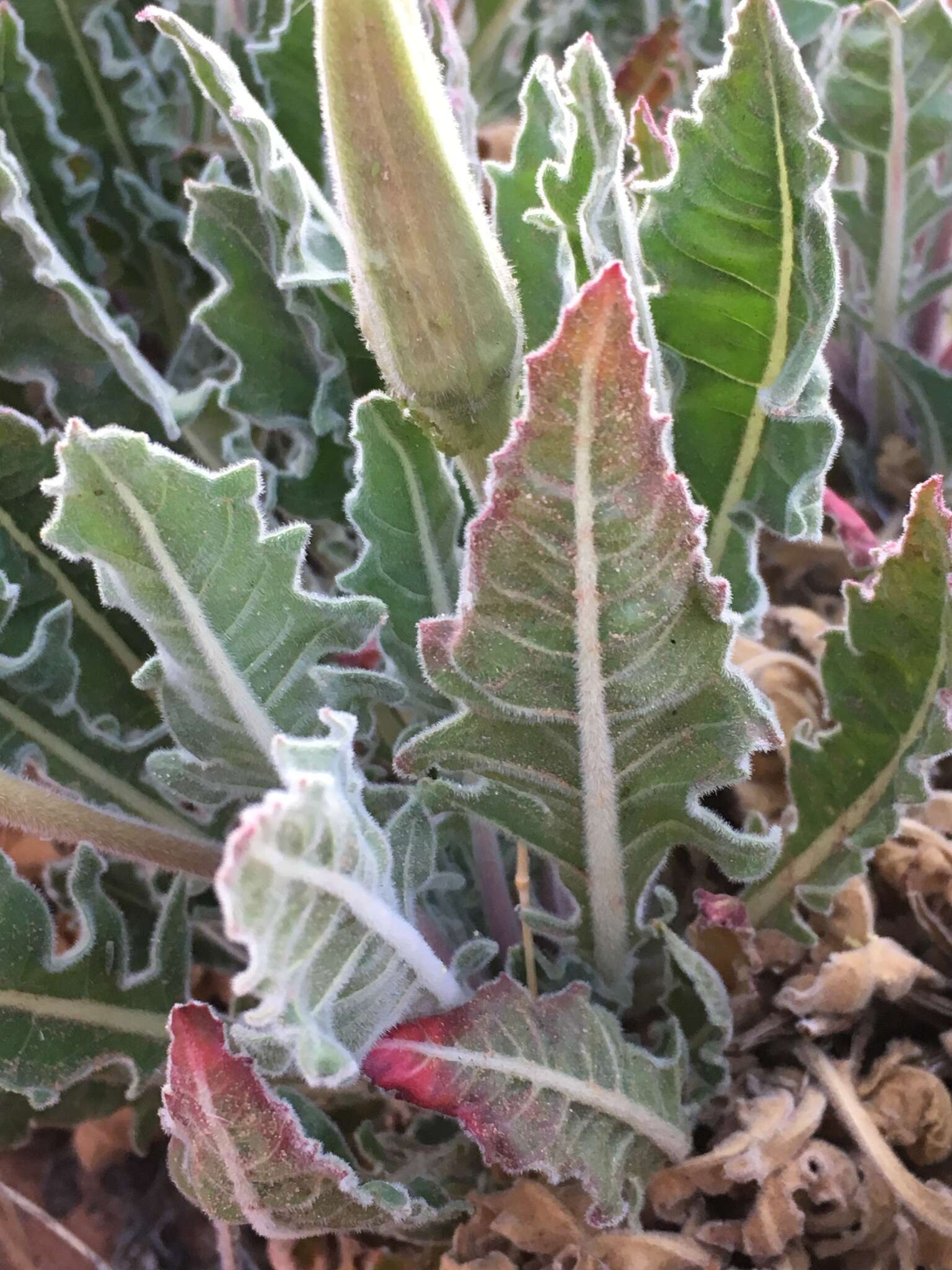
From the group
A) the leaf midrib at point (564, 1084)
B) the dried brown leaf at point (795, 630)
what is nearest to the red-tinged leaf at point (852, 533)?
the dried brown leaf at point (795, 630)

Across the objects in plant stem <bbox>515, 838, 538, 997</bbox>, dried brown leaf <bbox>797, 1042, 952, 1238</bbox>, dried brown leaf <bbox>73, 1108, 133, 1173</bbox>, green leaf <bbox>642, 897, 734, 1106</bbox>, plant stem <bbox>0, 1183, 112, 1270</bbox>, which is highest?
plant stem <bbox>515, 838, 538, 997</bbox>

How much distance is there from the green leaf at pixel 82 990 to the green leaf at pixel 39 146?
0.48 metres

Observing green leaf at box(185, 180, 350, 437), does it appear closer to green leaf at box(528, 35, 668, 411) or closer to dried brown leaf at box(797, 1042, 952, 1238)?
green leaf at box(528, 35, 668, 411)

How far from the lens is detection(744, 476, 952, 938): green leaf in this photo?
54 centimetres

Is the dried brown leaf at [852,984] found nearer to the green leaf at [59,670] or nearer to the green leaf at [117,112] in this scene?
the green leaf at [59,670]

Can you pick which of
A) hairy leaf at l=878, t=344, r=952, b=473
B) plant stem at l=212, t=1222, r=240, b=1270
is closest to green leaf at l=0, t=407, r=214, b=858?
plant stem at l=212, t=1222, r=240, b=1270

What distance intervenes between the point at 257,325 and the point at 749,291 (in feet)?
1.06

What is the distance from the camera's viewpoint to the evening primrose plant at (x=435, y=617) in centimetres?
43

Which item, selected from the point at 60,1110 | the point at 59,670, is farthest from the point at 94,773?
the point at 60,1110

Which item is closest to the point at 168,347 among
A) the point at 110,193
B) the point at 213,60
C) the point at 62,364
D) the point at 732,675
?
the point at 110,193

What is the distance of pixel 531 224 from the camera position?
623 mm

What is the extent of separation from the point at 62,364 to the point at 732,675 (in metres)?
0.51

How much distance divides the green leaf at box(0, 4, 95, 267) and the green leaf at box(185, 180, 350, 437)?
0.18 m

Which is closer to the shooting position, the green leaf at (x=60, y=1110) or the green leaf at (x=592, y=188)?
the green leaf at (x=592, y=188)
